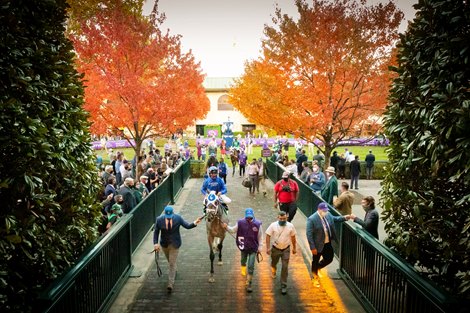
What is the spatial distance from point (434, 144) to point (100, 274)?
5482 millimetres

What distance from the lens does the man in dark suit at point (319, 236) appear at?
7.32m

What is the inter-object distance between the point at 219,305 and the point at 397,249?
3266mm

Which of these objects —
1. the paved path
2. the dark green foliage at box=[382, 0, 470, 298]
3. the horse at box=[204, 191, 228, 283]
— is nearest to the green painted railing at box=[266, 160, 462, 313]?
the dark green foliage at box=[382, 0, 470, 298]

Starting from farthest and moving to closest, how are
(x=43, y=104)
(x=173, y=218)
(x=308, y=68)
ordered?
(x=308, y=68), (x=173, y=218), (x=43, y=104)

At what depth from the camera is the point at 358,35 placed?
12508 millimetres

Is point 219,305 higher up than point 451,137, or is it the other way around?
point 451,137

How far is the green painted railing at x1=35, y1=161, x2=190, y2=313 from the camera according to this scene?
4505 millimetres

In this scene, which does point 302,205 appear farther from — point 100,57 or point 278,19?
point 100,57

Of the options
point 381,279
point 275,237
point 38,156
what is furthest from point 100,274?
point 381,279

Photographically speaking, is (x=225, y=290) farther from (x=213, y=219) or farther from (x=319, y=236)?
(x=319, y=236)

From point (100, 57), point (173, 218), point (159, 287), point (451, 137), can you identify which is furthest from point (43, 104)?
point (100, 57)

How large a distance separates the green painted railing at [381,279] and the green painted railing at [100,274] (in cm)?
452

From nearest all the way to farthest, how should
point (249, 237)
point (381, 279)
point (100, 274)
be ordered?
point (381, 279) < point (100, 274) < point (249, 237)

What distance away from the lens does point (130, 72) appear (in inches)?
592
